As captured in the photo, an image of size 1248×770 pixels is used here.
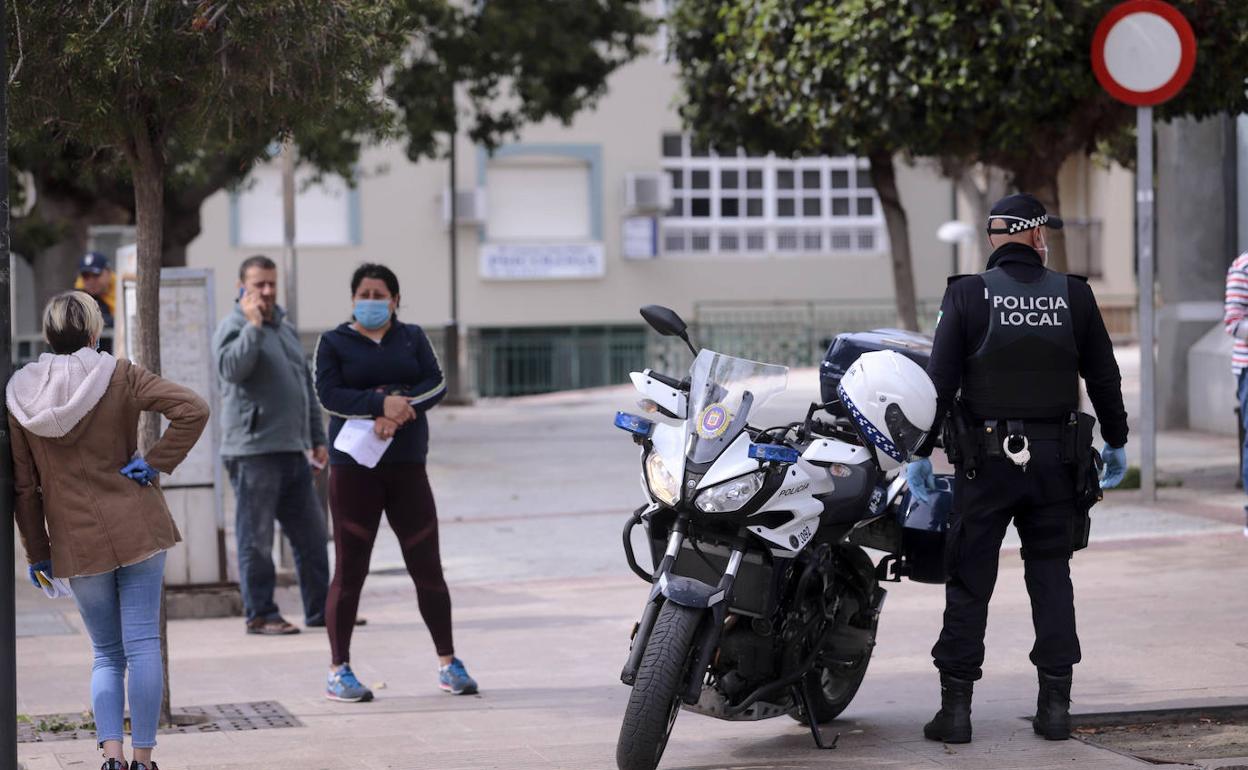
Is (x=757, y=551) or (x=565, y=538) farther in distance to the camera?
(x=565, y=538)

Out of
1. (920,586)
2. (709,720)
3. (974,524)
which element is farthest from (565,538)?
(974,524)

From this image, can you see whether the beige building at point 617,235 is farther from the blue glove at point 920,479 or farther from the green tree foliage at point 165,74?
the blue glove at point 920,479

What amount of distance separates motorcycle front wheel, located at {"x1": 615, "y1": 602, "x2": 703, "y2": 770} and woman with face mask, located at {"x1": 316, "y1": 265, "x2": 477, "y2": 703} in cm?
197

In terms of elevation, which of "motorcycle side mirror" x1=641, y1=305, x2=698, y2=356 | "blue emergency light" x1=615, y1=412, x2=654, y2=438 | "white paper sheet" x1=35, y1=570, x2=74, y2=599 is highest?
"motorcycle side mirror" x1=641, y1=305, x2=698, y2=356

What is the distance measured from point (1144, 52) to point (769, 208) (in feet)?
86.5

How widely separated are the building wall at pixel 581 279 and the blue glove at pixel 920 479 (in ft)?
93.5

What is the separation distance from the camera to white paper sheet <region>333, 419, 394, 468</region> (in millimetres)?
7258

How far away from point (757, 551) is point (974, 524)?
810mm

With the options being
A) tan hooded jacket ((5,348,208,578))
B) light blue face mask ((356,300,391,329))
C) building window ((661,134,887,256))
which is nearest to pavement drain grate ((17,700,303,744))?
tan hooded jacket ((5,348,208,578))

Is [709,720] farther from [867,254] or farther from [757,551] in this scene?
[867,254]

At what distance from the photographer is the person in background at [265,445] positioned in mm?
8961

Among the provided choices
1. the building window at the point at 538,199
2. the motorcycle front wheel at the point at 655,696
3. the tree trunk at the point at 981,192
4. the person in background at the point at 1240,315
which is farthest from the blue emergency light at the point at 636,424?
the building window at the point at 538,199

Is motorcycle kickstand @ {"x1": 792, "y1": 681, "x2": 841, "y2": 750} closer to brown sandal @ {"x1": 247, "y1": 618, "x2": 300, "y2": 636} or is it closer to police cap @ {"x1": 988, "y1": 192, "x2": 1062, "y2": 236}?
police cap @ {"x1": 988, "y1": 192, "x2": 1062, "y2": 236}

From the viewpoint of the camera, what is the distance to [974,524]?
618 centimetres
